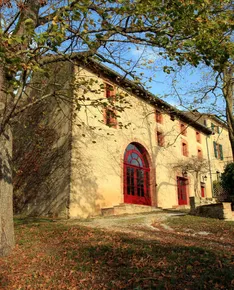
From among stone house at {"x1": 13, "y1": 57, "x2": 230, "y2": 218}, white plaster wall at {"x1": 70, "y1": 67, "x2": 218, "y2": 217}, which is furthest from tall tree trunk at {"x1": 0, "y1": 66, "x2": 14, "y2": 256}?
stone house at {"x1": 13, "y1": 57, "x2": 230, "y2": 218}

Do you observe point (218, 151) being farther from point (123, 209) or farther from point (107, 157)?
point (123, 209)

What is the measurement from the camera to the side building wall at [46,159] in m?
12.7

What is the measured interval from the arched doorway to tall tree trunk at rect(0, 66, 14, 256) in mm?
9071

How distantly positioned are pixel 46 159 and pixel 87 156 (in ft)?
6.65

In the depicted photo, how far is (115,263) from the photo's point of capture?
528 cm

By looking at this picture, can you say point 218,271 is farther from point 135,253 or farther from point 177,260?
point 135,253

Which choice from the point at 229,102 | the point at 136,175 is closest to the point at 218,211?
the point at 229,102

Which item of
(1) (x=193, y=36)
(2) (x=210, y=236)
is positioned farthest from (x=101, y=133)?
(1) (x=193, y=36)

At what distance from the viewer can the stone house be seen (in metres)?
12.6

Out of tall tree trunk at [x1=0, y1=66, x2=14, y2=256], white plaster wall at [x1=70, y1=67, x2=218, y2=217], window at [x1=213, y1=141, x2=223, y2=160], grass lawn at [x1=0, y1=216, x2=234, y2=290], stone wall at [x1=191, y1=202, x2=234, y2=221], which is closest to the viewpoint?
grass lawn at [x1=0, y1=216, x2=234, y2=290]

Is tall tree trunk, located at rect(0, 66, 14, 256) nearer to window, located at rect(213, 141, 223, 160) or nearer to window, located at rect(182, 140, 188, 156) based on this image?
window, located at rect(182, 140, 188, 156)

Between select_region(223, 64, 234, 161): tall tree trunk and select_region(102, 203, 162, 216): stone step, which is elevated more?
select_region(223, 64, 234, 161): tall tree trunk

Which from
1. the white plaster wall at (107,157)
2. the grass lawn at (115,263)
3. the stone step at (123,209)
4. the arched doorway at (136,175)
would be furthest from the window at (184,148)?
the grass lawn at (115,263)

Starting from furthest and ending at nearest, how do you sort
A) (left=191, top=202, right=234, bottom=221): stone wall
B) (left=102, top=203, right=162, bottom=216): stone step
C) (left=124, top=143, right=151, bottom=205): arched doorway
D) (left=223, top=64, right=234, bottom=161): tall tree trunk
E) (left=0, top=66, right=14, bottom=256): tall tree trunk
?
1. (left=124, top=143, right=151, bottom=205): arched doorway
2. (left=102, top=203, right=162, bottom=216): stone step
3. (left=223, top=64, right=234, bottom=161): tall tree trunk
4. (left=191, top=202, right=234, bottom=221): stone wall
5. (left=0, top=66, right=14, bottom=256): tall tree trunk
